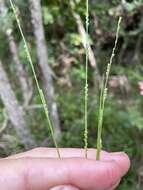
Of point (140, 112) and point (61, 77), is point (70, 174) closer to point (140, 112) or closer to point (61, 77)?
point (140, 112)

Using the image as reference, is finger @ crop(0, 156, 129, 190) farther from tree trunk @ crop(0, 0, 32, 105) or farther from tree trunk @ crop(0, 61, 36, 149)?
tree trunk @ crop(0, 0, 32, 105)

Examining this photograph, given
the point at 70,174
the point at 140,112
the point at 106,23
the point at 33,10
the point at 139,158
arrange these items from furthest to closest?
the point at 106,23, the point at 140,112, the point at 139,158, the point at 33,10, the point at 70,174

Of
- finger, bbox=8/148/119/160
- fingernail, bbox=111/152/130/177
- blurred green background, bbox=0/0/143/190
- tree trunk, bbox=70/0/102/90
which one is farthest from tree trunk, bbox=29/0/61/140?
fingernail, bbox=111/152/130/177

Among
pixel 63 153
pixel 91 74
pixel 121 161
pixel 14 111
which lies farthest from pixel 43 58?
pixel 121 161

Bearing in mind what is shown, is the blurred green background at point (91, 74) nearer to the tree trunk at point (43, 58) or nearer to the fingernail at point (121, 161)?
the tree trunk at point (43, 58)

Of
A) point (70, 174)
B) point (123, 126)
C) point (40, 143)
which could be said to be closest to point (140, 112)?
point (123, 126)

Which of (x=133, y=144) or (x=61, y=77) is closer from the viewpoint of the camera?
(x=133, y=144)

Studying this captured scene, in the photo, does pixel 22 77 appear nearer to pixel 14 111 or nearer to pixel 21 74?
pixel 21 74
